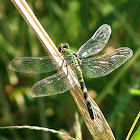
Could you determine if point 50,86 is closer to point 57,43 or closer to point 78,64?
point 78,64

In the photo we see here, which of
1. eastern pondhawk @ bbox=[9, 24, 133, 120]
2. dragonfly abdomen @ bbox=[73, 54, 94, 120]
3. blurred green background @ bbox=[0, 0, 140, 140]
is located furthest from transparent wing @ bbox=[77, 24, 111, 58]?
blurred green background @ bbox=[0, 0, 140, 140]

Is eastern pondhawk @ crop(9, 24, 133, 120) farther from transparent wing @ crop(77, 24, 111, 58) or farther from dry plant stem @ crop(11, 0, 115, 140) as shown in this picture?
dry plant stem @ crop(11, 0, 115, 140)

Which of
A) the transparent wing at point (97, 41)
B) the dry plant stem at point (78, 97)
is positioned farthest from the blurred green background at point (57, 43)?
the dry plant stem at point (78, 97)

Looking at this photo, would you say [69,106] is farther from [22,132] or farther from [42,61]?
[42,61]

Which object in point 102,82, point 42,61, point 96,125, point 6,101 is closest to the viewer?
point 96,125

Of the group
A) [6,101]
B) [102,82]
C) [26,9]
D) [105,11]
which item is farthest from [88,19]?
[26,9]

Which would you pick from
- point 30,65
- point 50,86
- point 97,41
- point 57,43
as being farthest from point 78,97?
point 57,43
